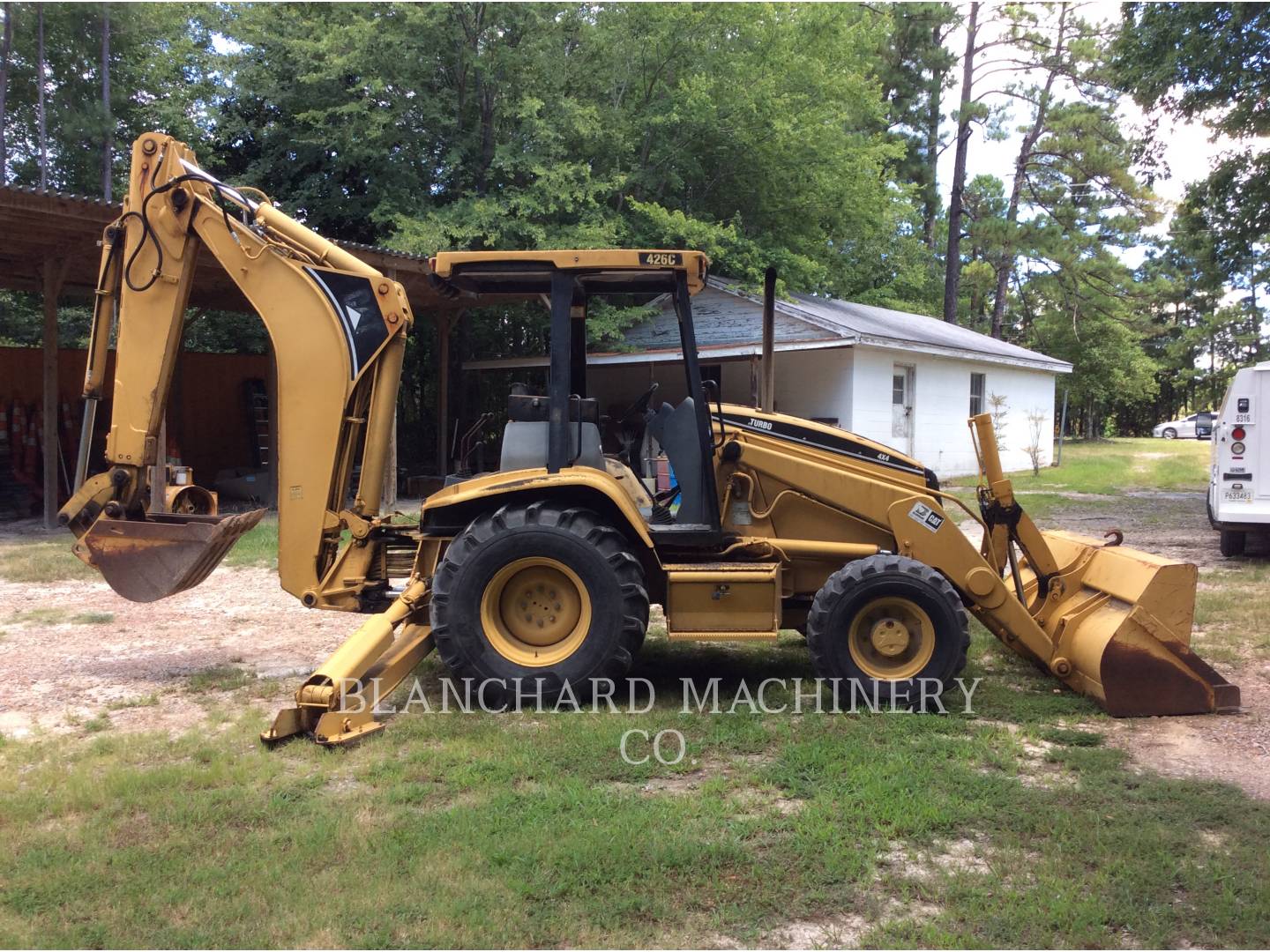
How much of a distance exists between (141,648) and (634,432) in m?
4.03

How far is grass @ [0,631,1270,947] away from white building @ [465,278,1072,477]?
40.1 feet

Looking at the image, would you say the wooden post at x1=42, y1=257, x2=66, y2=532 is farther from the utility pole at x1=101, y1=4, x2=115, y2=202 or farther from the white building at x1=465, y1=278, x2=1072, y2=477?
the utility pole at x1=101, y1=4, x2=115, y2=202

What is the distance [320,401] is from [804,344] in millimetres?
13290

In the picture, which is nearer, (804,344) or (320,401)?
(320,401)

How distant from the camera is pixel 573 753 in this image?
4746 mm

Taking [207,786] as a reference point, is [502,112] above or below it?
above

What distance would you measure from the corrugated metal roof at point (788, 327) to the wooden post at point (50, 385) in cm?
906

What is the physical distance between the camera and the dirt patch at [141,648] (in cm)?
575

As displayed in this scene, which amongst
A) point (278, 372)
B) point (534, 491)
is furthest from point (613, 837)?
point (278, 372)

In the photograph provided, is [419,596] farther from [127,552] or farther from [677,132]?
[677,132]

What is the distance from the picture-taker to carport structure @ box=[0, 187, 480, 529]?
1150cm

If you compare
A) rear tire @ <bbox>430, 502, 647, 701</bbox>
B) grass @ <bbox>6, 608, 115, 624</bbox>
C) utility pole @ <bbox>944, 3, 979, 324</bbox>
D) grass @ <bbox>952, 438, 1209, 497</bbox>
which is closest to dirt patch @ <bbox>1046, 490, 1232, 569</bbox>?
grass @ <bbox>952, 438, 1209, 497</bbox>

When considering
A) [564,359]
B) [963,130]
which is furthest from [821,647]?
[963,130]

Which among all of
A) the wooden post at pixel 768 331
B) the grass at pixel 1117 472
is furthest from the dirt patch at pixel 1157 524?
the wooden post at pixel 768 331
